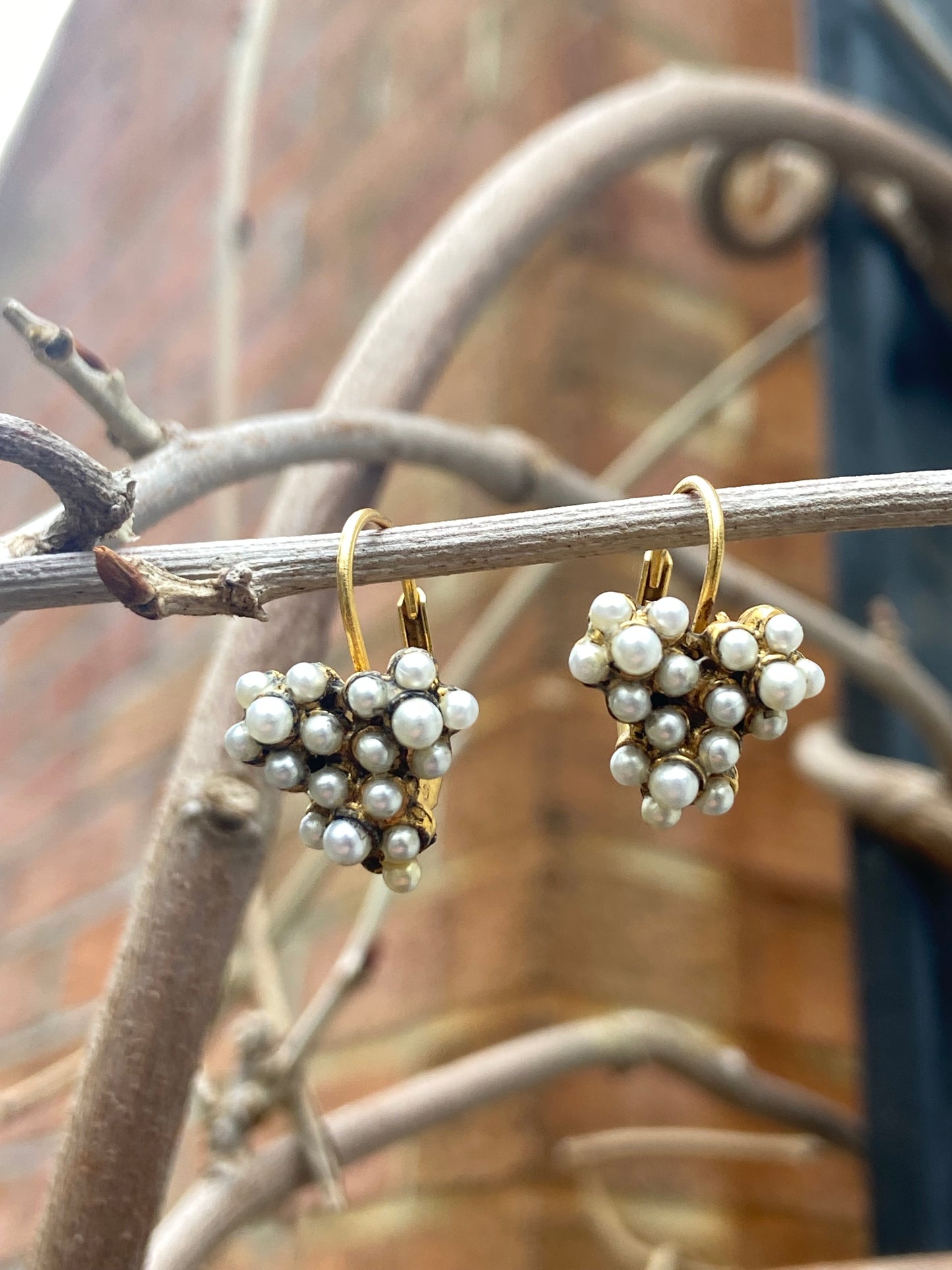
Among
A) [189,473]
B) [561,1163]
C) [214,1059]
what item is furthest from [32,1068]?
[189,473]

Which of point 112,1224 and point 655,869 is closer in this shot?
point 112,1224

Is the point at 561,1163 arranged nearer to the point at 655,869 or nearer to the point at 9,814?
the point at 655,869

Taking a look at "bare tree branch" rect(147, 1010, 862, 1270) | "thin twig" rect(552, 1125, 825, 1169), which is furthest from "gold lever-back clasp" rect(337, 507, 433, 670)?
"thin twig" rect(552, 1125, 825, 1169)

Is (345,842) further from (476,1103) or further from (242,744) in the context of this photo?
(476,1103)

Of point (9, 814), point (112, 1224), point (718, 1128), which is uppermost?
point (9, 814)

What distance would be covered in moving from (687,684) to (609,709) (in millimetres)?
14

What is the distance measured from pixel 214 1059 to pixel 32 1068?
0.23m

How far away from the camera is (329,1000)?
40 centimetres

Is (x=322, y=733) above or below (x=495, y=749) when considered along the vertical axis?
below

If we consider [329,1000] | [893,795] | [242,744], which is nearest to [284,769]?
[242,744]

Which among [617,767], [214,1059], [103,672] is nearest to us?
[617,767]

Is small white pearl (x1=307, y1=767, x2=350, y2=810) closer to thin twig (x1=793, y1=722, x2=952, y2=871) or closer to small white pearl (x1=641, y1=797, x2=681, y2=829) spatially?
small white pearl (x1=641, y1=797, x2=681, y2=829)

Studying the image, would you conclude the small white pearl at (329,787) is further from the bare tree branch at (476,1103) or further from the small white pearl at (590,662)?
the bare tree branch at (476,1103)

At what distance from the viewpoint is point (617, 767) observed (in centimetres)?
21
